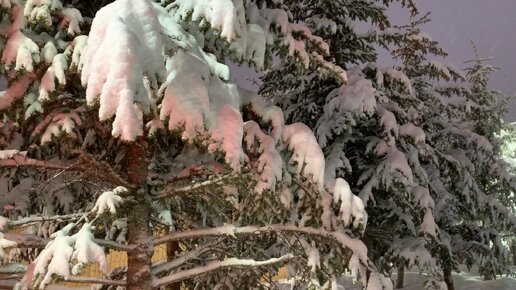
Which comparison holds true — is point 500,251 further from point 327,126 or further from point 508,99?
point 327,126

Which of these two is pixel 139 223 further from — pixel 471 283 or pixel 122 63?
pixel 471 283

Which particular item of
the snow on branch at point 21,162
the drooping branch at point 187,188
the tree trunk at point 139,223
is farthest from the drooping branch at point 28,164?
the drooping branch at point 187,188

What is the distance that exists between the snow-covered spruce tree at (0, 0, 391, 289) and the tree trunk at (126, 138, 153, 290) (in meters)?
0.01

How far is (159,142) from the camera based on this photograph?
6488mm

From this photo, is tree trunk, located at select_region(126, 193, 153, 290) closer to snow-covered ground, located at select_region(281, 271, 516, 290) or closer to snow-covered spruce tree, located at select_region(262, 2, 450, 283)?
snow-covered spruce tree, located at select_region(262, 2, 450, 283)

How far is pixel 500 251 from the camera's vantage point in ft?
53.3

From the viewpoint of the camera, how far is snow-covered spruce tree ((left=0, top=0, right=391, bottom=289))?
12.5 feet

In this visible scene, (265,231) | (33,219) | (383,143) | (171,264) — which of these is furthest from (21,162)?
(383,143)

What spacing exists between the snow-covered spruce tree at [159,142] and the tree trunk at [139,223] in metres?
0.01

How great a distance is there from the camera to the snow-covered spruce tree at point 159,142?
381cm

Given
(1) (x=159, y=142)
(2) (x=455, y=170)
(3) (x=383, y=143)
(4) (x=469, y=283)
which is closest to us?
(1) (x=159, y=142)

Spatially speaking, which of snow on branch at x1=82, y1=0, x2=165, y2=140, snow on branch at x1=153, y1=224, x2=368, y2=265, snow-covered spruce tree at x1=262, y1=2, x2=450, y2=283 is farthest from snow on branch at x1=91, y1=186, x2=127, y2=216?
snow-covered spruce tree at x1=262, y1=2, x2=450, y2=283

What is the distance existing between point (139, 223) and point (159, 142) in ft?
4.75

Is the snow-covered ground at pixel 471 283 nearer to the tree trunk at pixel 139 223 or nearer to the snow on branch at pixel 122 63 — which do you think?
the tree trunk at pixel 139 223
